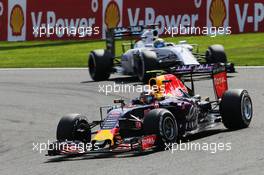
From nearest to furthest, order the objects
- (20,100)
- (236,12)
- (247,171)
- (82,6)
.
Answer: (247,171), (20,100), (236,12), (82,6)

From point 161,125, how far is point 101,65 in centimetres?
1222

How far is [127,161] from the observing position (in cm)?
953

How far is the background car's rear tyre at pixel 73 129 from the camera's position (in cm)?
1067

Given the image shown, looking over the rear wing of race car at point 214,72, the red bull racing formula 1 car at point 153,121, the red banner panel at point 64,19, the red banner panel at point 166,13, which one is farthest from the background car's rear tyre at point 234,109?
the red banner panel at point 64,19

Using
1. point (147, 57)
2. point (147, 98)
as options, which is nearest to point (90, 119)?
point (147, 98)

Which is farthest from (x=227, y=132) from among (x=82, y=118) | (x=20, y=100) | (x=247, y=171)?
(x=20, y=100)

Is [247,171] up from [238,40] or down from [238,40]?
down

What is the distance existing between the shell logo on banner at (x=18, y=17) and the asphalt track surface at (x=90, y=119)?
15265 mm

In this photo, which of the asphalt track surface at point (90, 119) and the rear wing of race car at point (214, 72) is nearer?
the asphalt track surface at point (90, 119)

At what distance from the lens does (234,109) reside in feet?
37.1

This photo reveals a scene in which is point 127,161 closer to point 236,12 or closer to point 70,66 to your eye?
point 70,66

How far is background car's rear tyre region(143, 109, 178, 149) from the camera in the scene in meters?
10.0

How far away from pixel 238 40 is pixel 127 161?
2296 cm

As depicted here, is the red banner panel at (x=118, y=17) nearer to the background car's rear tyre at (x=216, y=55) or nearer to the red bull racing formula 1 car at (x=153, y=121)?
the background car's rear tyre at (x=216, y=55)
